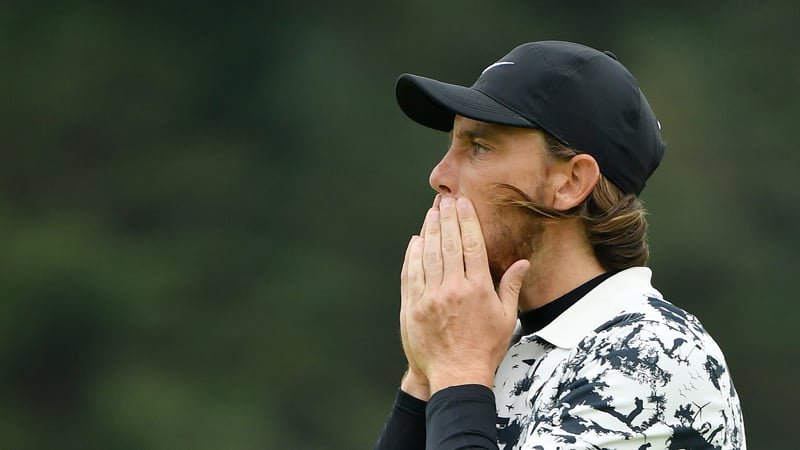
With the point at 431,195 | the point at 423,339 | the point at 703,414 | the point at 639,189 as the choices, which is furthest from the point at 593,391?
the point at 431,195

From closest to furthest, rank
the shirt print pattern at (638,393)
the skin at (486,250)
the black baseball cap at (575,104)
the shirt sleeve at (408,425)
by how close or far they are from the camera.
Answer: the shirt print pattern at (638,393)
the skin at (486,250)
the black baseball cap at (575,104)
the shirt sleeve at (408,425)

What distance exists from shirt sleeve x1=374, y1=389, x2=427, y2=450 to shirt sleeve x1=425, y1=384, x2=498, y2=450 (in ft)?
0.97

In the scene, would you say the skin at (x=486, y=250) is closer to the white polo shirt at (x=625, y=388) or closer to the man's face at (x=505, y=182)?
the man's face at (x=505, y=182)

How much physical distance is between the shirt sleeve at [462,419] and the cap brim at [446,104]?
60cm

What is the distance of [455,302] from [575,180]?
395 millimetres

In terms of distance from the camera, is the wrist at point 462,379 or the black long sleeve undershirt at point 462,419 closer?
the black long sleeve undershirt at point 462,419

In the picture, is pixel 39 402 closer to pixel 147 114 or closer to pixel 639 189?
pixel 147 114

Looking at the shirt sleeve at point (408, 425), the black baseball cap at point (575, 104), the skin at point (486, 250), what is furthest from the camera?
the shirt sleeve at point (408, 425)

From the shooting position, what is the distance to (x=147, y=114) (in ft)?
47.7

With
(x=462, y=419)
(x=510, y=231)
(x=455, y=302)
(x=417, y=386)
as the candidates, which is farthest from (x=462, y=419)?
(x=510, y=231)

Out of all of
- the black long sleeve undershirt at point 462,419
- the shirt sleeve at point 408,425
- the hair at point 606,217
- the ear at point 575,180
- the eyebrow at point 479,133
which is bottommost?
the shirt sleeve at point 408,425

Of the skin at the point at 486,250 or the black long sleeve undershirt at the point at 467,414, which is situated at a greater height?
the skin at the point at 486,250

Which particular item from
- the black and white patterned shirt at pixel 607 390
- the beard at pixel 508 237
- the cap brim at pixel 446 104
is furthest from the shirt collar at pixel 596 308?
the cap brim at pixel 446 104

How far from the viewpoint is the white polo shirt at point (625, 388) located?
7.72ft
